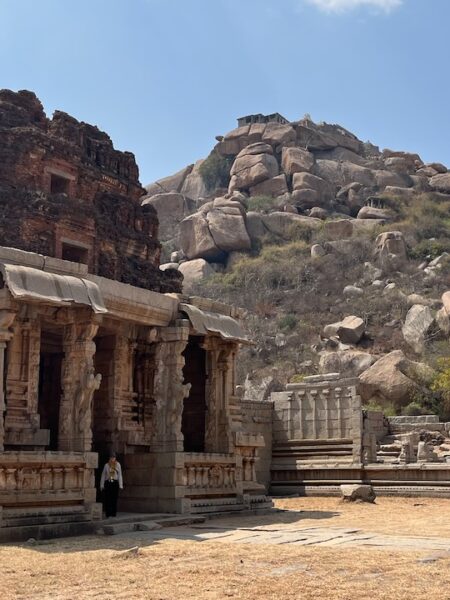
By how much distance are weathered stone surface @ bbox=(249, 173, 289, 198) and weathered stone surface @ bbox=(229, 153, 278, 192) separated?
556 millimetres

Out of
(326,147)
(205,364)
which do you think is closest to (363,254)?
(326,147)

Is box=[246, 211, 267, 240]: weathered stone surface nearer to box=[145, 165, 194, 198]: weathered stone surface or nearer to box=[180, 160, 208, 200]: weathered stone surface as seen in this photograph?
box=[180, 160, 208, 200]: weathered stone surface

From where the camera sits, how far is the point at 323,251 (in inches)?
2131

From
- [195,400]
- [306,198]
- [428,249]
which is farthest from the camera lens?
[306,198]

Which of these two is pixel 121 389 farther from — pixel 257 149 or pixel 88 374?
pixel 257 149

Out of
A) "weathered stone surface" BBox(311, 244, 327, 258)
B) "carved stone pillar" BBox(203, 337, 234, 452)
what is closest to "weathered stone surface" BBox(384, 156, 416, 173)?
"weathered stone surface" BBox(311, 244, 327, 258)

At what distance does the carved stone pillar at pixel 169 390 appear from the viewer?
602 inches

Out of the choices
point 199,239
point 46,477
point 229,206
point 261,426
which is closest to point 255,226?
point 229,206

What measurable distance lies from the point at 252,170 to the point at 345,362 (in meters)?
31.9

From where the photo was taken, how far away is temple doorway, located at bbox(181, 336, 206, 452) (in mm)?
17375

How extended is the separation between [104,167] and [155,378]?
11.0 meters

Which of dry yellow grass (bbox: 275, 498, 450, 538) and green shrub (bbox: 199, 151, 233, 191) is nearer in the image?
dry yellow grass (bbox: 275, 498, 450, 538)

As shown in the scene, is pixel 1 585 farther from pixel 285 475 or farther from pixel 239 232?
pixel 239 232

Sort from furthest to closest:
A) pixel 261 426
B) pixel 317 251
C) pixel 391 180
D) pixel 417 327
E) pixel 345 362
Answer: pixel 391 180 → pixel 317 251 → pixel 417 327 → pixel 345 362 → pixel 261 426
